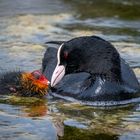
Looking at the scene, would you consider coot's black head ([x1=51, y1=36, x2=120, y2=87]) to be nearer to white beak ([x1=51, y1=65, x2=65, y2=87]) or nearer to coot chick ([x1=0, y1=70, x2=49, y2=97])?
white beak ([x1=51, y1=65, x2=65, y2=87])

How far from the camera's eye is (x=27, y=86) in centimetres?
878

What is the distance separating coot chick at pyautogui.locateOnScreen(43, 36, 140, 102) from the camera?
8.48 meters

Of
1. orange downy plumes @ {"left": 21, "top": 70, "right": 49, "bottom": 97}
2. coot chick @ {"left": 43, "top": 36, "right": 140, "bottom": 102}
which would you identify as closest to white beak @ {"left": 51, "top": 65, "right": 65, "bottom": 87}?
coot chick @ {"left": 43, "top": 36, "right": 140, "bottom": 102}

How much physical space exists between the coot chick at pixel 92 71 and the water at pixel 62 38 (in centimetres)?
17

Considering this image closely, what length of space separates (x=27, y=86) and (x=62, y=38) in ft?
10.1

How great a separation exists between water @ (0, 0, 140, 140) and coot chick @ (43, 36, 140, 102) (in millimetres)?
173

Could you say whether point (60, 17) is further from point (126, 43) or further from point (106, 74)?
point (106, 74)

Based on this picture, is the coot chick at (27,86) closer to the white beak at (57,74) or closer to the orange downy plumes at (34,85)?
the orange downy plumes at (34,85)

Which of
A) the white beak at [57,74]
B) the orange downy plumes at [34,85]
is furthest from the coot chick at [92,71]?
the orange downy plumes at [34,85]

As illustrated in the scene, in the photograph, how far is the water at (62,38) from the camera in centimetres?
734

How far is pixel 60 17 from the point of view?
13.5 metres

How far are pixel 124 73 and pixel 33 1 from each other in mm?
6473

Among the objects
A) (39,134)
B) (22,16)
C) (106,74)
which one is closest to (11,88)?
(106,74)

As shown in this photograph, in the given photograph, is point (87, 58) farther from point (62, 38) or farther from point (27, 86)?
point (62, 38)
